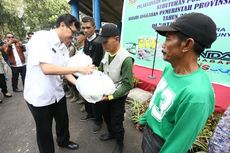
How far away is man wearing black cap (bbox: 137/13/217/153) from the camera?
3.69ft

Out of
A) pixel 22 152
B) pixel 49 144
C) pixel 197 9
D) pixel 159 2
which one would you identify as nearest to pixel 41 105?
pixel 49 144

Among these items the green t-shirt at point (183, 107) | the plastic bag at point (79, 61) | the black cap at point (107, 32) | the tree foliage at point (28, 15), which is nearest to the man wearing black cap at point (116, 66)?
the black cap at point (107, 32)

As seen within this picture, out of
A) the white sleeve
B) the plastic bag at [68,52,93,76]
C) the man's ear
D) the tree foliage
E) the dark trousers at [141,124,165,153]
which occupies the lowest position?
the dark trousers at [141,124,165,153]

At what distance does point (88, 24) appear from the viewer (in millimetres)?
3449

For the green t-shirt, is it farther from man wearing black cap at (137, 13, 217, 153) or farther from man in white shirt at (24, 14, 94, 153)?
man in white shirt at (24, 14, 94, 153)

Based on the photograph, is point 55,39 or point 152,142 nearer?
point 152,142

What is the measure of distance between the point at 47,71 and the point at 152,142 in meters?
1.24

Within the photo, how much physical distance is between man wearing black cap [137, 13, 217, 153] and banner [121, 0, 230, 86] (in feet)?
7.61

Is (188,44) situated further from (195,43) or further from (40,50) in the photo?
(40,50)

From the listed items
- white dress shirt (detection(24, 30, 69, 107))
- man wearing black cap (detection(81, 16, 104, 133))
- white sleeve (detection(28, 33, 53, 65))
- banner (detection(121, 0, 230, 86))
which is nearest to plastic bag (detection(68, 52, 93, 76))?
white dress shirt (detection(24, 30, 69, 107))

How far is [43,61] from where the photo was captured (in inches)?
81.7

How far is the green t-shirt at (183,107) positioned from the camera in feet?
3.64

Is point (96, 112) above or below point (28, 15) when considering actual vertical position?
below

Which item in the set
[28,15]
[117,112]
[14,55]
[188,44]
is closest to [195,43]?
[188,44]
